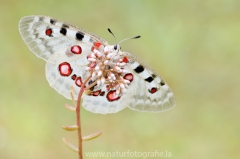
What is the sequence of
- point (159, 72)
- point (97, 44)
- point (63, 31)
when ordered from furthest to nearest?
point (159, 72) < point (63, 31) < point (97, 44)

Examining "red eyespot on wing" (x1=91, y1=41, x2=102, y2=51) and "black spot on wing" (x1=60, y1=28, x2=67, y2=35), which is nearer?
"red eyespot on wing" (x1=91, y1=41, x2=102, y2=51)

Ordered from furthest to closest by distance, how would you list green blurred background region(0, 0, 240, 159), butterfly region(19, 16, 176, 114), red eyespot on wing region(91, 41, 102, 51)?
1. green blurred background region(0, 0, 240, 159)
2. butterfly region(19, 16, 176, 114)
3. red eyespot on wing region(91, 41, 102, 51)

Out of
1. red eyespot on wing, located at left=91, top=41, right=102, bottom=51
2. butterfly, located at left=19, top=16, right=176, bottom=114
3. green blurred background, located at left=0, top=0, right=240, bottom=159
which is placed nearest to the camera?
red eyespot on wing, located at left=91, top=41, right=102, bottom=51

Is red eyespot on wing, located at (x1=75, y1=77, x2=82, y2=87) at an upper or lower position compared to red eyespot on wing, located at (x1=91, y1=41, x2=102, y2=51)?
lower

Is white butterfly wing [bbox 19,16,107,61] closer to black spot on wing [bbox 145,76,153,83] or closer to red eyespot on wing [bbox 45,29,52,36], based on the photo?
red eyespot on wing [bbox 45,29,52,36]

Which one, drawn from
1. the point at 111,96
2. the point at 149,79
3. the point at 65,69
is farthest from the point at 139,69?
the point at 65,69

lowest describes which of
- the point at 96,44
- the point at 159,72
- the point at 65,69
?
the point at 159,72

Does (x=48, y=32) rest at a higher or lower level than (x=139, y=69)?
higher

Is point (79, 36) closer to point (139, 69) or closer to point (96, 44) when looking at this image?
point (96, 44)

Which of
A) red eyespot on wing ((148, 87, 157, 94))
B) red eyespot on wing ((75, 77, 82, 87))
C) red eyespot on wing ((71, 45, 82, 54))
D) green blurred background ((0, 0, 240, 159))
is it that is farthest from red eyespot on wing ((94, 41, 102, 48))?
green blurred background ((0, 0, 240, 159))
